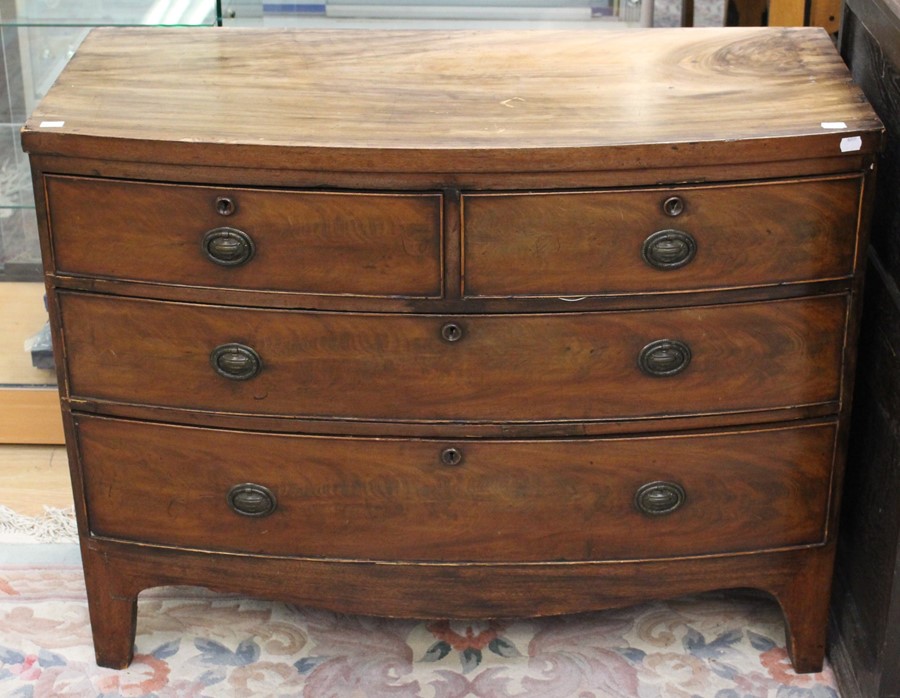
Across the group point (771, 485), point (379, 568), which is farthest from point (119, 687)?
point (771, 485)

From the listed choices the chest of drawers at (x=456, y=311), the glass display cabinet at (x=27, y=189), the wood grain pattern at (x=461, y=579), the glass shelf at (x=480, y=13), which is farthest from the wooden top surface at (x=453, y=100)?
the glass shelf at (x=480, y=13)

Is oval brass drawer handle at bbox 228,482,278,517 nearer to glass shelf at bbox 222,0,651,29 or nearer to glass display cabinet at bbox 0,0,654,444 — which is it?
glass display cabinet at bbox 0,0,654,444

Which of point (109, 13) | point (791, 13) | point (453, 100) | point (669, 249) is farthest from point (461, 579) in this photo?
point (791, 13)

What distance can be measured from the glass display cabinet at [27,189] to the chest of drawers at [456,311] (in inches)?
15.7

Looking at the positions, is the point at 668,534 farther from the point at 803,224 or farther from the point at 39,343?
the point at 39,343

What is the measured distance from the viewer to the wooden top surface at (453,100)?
1588mm

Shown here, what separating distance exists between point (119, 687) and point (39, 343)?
82 centimetres

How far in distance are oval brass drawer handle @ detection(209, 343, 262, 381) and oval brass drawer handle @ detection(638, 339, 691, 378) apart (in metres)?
0.50

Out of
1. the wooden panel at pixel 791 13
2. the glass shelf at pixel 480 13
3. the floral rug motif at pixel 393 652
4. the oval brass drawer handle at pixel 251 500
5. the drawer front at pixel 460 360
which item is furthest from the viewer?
the glass shelf at pixel 480 13

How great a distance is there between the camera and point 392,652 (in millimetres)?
2014

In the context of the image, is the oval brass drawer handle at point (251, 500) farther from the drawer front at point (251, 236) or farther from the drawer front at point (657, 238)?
the drawer front at point (657, 238)

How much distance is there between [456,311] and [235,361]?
0.98 feet

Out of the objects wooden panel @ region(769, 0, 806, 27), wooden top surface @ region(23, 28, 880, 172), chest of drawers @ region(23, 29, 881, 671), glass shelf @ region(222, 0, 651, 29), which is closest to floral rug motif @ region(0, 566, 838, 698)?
chest of drawers @ region(23, 29, 881, 671)

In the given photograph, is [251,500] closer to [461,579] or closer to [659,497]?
[461,579]
